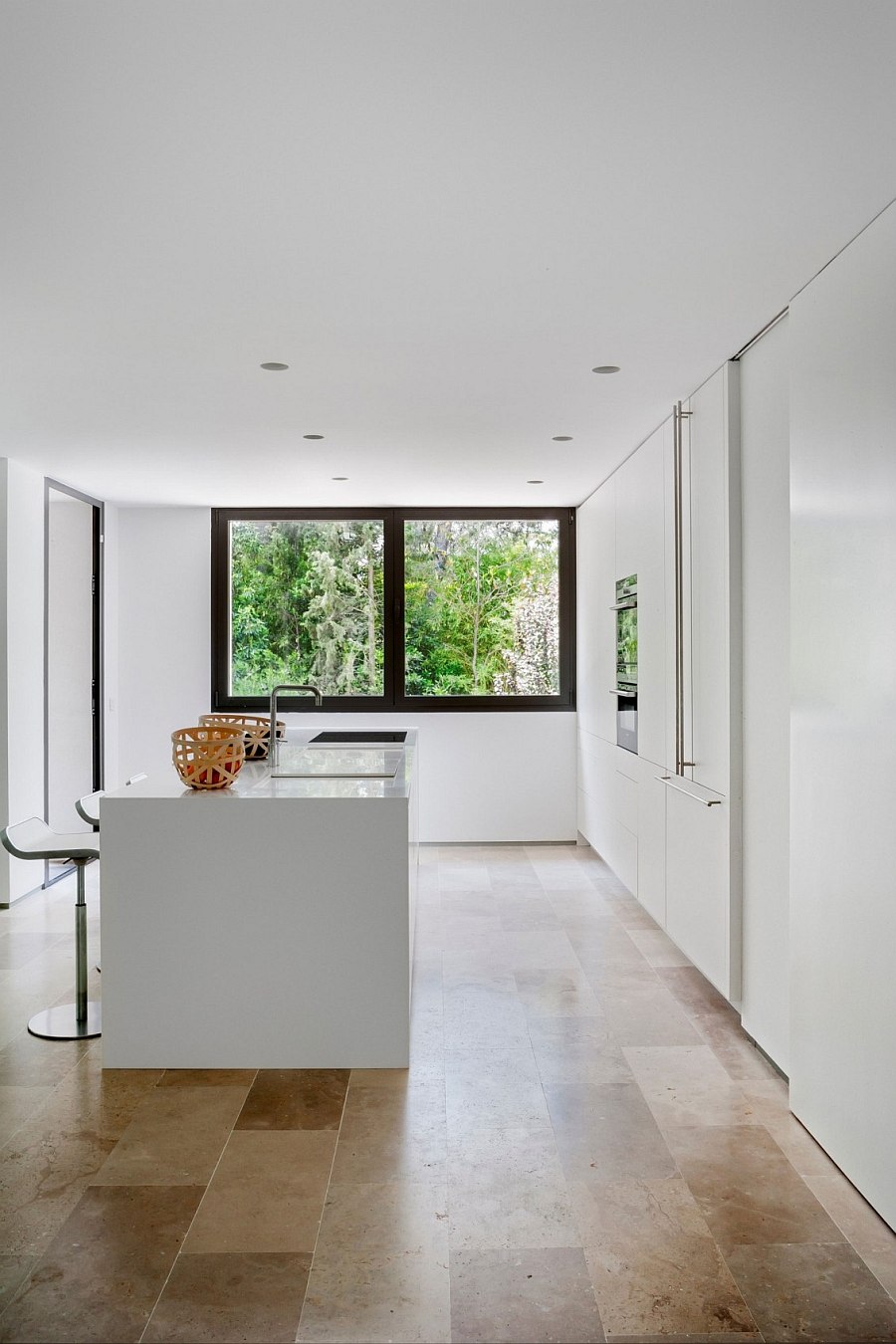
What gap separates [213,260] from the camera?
2729mm

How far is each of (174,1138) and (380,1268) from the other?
875 mm

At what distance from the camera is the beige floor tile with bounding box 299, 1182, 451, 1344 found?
196 centimetres

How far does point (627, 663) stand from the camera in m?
5.30

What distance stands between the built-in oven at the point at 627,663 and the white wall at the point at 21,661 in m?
3.28

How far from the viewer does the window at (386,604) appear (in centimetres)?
711

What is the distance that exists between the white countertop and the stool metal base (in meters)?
0.87

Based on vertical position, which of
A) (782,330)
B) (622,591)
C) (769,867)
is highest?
(782,330)

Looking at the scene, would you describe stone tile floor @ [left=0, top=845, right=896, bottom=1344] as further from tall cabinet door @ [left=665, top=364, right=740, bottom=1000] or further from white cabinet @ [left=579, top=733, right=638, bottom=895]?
white cabinet @ [left=579, top=733, right=638, bottom=895]

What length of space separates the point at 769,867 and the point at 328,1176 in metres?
1.65

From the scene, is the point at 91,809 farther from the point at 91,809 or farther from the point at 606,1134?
the point at 606,1134

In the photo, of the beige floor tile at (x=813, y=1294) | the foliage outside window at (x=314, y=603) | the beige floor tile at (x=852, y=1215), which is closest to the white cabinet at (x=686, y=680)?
the beige floor tile at (x=852, y=1215)

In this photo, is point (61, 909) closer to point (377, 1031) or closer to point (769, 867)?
point (377, 1031)

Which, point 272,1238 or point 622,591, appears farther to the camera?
point 622,591

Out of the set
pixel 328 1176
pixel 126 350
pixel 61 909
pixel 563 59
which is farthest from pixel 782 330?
pixel 61 909
